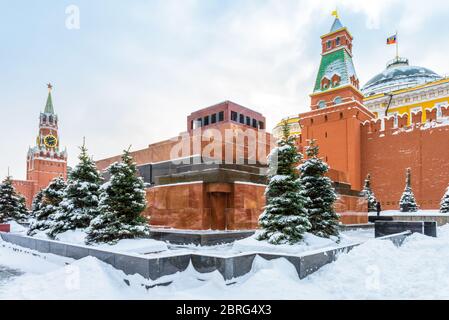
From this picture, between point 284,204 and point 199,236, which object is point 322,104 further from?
point 284,204

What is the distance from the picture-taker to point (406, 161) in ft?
103

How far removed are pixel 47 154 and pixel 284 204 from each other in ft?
265

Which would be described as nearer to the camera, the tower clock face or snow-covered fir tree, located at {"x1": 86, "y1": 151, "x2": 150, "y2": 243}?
snow-covered fir tree, located at {"x1": 86, "y1": 151, "x2": 150, "y2": 243}

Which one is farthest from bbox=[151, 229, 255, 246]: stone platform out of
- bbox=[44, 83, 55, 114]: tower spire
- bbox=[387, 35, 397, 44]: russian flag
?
bbox=[44, 83, 55, 114]: tower spire

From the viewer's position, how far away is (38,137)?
78.5m

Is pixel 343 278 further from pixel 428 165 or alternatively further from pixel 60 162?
pixel 60 162

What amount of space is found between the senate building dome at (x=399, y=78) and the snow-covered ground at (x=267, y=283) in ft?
168

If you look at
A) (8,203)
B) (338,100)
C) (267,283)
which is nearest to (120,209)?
(267,283)

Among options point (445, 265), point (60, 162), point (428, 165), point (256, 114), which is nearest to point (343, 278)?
point (445, 265)

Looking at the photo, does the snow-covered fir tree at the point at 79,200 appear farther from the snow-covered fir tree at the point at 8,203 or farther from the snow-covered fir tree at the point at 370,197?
the snow-covered fir tree at the point at 370,197

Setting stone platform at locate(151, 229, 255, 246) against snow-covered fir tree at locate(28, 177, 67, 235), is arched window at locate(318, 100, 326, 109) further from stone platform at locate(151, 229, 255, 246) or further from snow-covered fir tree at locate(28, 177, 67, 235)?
snow-covered fir tree at locate(28, 177, 67, 235)

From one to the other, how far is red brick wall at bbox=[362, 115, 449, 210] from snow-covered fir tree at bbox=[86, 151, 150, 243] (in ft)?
92.4

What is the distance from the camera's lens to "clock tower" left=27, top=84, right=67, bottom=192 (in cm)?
7450

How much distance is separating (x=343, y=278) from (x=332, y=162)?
2935cm
